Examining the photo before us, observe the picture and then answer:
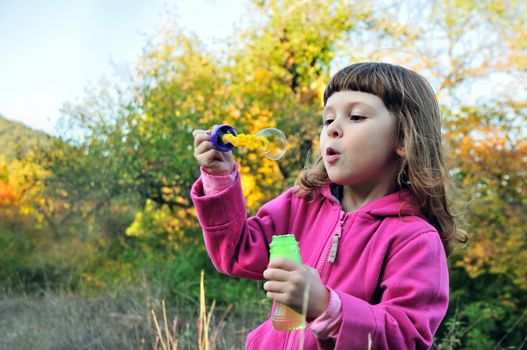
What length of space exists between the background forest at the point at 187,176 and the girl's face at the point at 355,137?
325 cm

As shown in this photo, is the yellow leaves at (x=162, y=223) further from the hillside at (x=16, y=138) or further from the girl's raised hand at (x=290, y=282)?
the girl's raised hand at (x=290, y=282)

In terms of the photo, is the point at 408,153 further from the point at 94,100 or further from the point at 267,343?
the point at 94,100

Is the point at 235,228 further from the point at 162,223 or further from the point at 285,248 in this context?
the point at 162,223

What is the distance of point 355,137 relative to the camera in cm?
165

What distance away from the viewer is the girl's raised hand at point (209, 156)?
1.70 metres

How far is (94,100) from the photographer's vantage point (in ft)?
21.6

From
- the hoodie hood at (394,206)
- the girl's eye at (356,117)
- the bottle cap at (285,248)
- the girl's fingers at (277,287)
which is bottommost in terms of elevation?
the girl's fingers at (277,287)

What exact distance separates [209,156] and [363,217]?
445 millimetres

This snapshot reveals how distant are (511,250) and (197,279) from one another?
8.81ft

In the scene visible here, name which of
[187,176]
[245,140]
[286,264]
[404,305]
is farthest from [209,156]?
[187,176]

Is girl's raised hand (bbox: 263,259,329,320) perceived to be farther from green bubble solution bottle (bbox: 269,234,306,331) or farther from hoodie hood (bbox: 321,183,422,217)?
hoodie hood (bbox: 321,183,422,217)

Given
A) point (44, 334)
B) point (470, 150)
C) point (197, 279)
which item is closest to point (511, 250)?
point (470, 150)

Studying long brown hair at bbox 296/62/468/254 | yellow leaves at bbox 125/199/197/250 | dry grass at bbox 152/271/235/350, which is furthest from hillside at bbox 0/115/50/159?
long brown hair at bbox 296/62/468/254

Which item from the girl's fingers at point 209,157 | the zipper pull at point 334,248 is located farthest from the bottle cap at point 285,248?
the girl's fingers at point 209,157
